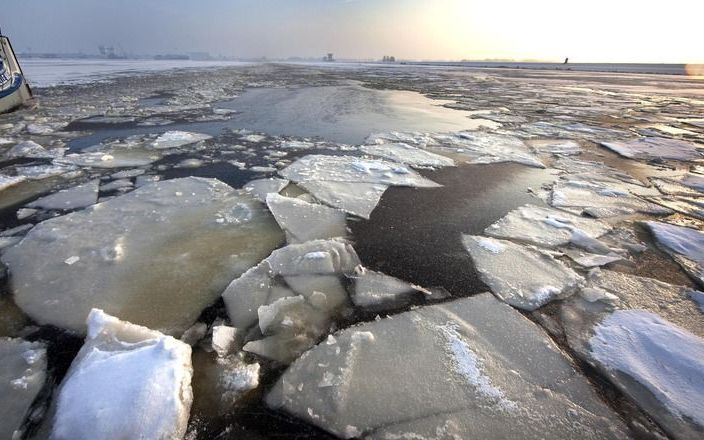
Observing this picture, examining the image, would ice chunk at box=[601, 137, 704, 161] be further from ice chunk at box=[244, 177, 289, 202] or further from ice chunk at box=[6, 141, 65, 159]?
ice chunk at box=[6, 141, 65, 159]

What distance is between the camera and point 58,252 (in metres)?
1.92

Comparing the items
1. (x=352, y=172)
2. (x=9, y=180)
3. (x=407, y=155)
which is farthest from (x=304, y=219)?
(x=9, y=180)

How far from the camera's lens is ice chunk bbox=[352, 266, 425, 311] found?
1.63 meters

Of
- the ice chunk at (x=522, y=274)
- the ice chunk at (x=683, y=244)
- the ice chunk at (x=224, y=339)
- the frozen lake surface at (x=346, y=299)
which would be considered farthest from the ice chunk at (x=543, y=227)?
the ice chunk at (x=224, y=339)

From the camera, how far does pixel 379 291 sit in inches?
67.2

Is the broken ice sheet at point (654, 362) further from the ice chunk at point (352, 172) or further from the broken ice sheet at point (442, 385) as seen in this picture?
the ice chunk at point (352, 172)

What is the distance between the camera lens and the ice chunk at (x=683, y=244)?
77.1 inches

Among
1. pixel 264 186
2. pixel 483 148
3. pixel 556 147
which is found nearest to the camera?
pixel 264 186

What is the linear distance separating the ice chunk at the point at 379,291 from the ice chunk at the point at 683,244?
1.71 metres

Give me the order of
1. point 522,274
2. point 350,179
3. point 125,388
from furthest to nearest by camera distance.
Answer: point 350,179
point 522,274
point 125,388

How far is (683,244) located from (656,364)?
4.59 feet

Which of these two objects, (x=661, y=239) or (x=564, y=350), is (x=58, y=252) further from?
(x=661, y=239)

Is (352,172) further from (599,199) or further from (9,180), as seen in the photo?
(9,180)

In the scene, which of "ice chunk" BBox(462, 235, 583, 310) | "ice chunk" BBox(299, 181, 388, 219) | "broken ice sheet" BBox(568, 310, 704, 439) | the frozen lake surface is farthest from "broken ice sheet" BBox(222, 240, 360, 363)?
"broken ice sheet" BBox(568, 310, 704, 439)
